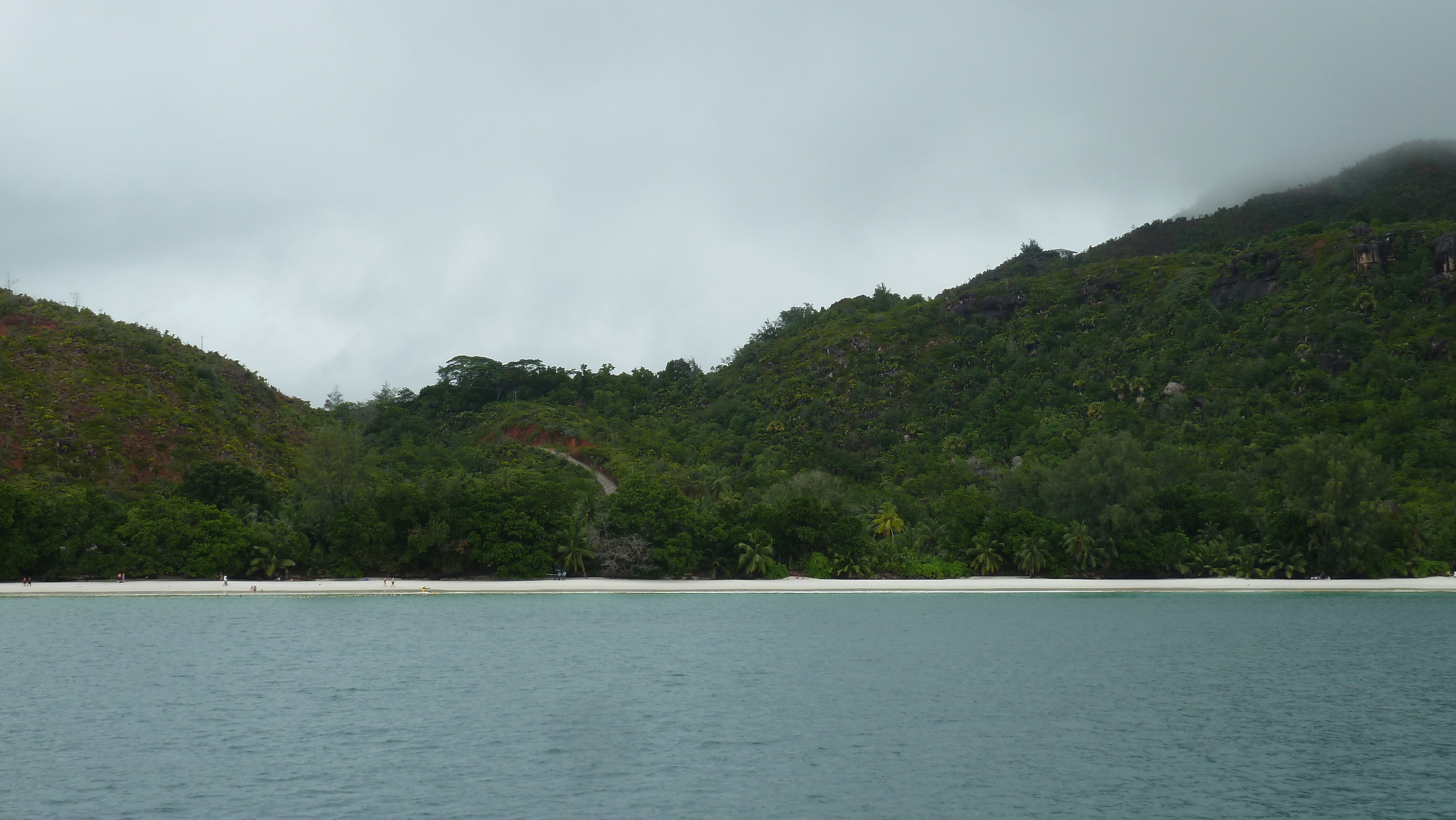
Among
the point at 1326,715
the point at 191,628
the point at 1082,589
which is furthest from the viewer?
the point at 1082,589

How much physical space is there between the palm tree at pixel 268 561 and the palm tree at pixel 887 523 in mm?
38649

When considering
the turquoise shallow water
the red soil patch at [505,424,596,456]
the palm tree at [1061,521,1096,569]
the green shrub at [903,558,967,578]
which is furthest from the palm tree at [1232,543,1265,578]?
the red soil patch at [505,424,596,456]

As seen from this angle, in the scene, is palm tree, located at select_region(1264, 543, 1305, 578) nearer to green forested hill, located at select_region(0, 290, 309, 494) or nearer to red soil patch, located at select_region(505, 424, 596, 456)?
red soil patch, located at select_region(505, 424, 596, 456)

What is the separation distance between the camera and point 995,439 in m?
112

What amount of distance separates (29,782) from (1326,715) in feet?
99.2

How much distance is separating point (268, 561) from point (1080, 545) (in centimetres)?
5023

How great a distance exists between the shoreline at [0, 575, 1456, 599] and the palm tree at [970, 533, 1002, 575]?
5.20ft

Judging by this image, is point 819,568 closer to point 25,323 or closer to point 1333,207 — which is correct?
point 25,323

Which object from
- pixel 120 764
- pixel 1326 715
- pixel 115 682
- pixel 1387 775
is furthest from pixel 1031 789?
pixel 115 682

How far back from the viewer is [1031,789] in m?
20.2

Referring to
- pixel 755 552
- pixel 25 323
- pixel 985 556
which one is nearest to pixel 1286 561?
pixel 985 556

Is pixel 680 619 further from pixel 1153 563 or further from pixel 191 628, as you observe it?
pixel 1153 563

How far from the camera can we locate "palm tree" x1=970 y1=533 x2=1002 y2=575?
66625mm

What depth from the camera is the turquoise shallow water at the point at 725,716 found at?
19750 mm
